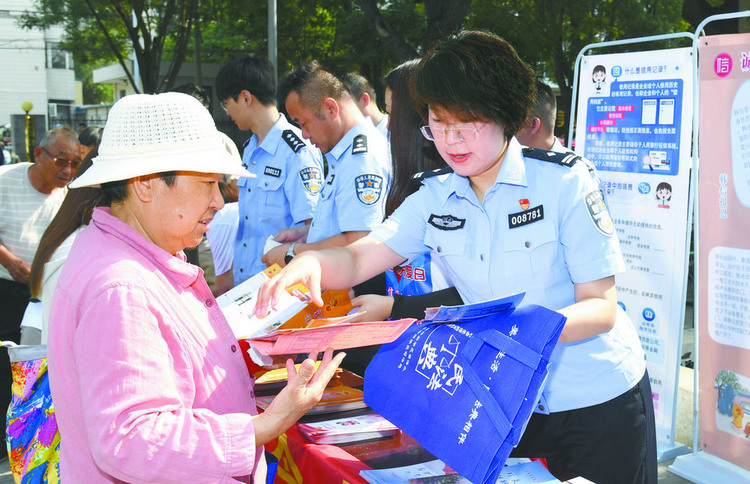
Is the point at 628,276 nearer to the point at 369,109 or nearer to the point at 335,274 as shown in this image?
the point at 369,109

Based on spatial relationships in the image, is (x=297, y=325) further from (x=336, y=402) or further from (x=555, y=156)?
(x=555, y=156)

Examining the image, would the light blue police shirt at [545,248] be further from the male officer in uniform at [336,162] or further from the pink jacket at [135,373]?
the male officer in uniform at [336,162]

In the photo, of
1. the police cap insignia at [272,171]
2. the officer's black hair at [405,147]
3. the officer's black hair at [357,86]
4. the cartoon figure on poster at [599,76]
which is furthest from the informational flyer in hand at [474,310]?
the officer's black hair at [357,86]

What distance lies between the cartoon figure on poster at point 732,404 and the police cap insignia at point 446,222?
7.40 ft

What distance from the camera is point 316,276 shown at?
1.64 meters

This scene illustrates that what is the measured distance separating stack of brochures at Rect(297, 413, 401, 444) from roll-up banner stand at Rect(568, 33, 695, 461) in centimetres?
232

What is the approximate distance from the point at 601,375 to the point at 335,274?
0.79 metres

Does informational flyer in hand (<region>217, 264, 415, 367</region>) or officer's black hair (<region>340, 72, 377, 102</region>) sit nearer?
informational flyer in hand (<region>217, 264, 415, 367</region>)

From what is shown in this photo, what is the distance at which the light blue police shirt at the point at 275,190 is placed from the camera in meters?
3.47

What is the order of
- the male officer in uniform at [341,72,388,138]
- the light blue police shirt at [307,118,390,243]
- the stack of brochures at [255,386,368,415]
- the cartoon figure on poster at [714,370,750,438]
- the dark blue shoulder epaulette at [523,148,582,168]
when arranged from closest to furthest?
the dark blue shoulder epaulette at [523,148,582,168], the stack of brochures at [255,386,368,415], the light blue police shirt at [307,118,390,243], the cartoon figure on poster at [714,370,750,438], the male officer in uniform at [341,72,388,138]

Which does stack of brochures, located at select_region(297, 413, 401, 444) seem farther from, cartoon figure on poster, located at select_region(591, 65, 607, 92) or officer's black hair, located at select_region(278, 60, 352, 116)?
cartoon figure on poster, located at select_region(591, 65, 607, 92)

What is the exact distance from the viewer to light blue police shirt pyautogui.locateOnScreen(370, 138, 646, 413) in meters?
1.63

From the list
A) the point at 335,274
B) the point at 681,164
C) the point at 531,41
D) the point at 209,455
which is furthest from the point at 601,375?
the point at 531,41

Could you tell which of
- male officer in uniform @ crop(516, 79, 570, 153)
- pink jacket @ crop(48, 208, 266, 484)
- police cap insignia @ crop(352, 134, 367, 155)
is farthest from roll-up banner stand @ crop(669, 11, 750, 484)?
pink jacket @ crop(48, 208, 266, 484)
